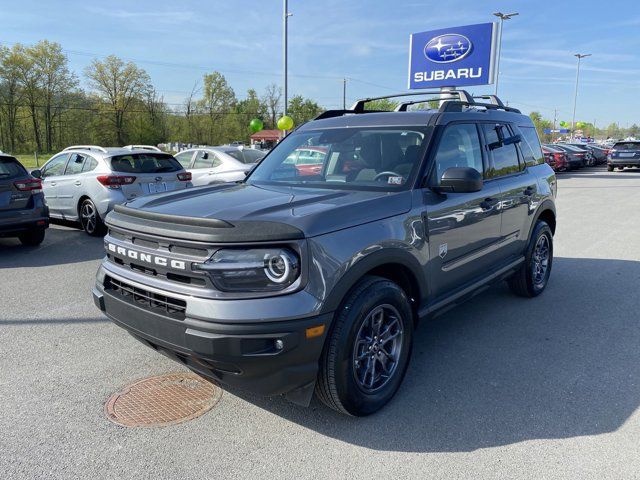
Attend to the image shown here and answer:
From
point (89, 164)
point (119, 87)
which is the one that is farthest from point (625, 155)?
point (119, 87)

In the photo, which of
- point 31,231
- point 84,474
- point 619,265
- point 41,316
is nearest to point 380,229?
point 84,474

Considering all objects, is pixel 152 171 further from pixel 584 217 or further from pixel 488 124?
pixel 584 217

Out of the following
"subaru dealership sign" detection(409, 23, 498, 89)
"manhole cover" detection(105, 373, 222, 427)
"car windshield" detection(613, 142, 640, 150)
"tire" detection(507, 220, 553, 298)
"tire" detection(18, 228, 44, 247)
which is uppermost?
"subaru dealership sign" detection(409, 23, 498, 89)

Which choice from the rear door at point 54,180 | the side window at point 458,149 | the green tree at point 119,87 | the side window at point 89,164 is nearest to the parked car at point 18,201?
the side window at point 89,164

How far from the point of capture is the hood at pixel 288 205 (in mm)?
2709

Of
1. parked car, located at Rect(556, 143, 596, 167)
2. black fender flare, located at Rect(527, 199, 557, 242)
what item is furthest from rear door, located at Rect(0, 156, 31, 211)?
parked car, located at Rect(556, 143, 596, 167)

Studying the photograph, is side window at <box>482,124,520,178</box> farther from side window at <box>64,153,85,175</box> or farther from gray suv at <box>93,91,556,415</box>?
side window at <box>64,153,85,175</box>

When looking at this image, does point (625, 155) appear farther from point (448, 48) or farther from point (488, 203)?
point (488, 203)

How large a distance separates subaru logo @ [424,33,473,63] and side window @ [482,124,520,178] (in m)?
Answer: 19.8

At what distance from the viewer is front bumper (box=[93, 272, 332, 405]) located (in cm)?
247

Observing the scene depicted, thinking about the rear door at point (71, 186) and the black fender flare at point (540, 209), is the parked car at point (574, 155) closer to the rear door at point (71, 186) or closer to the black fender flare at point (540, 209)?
the black fender flare at point (540, 209)

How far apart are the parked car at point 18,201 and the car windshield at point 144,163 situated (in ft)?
4.75

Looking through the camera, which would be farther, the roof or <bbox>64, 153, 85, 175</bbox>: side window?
the roof

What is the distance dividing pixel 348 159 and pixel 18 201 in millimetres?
5888
